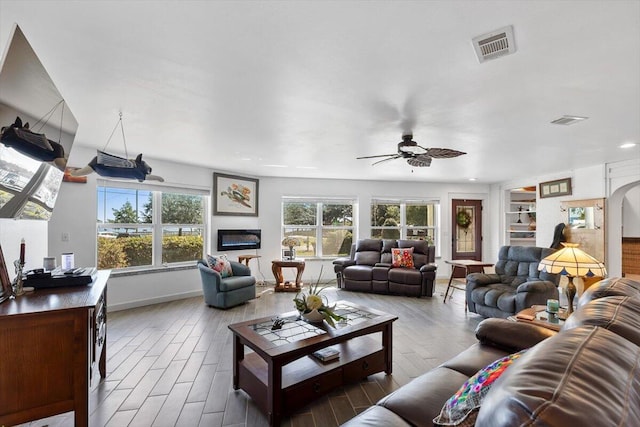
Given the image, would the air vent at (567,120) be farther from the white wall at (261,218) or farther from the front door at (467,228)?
the front door at (467,228)

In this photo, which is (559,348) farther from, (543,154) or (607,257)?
(607,257)

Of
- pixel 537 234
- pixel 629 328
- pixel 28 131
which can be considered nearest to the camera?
pixel 629 328

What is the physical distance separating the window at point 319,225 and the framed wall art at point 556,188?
13.1ft

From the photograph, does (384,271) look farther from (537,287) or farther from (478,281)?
(537,287)

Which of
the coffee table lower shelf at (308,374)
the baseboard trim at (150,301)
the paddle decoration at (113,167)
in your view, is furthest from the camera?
the baseboard trim at (150,301)

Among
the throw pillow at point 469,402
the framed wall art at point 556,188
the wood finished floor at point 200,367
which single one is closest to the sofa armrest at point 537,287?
the wood finished floor at point 200,367

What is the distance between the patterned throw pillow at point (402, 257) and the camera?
233 inches

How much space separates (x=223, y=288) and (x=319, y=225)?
3.09m

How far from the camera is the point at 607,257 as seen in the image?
511 cm

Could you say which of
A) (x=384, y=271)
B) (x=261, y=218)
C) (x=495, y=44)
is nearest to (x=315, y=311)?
(x=495, y=44)

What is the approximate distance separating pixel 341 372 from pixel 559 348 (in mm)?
1855

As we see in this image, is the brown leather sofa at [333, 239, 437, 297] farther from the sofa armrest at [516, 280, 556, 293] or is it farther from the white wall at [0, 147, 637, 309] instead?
the sofa armrest at [516, 280, 556, 293]

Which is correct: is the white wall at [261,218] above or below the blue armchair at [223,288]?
above

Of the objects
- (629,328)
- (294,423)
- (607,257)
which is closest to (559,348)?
(629,328)
